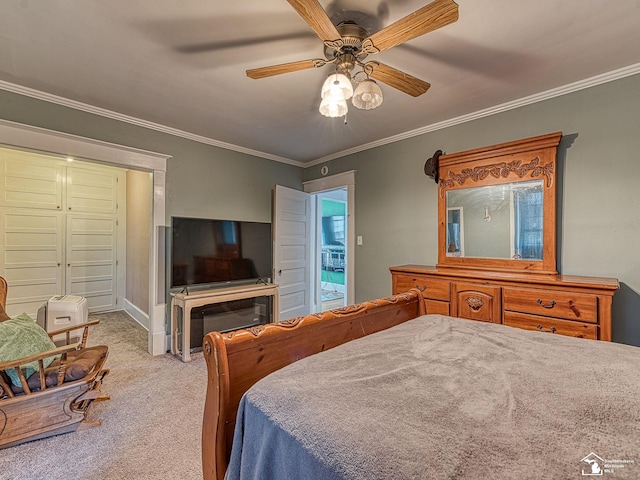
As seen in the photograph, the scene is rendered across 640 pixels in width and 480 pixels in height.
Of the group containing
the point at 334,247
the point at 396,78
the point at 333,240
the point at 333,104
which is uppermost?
the point at 396,78

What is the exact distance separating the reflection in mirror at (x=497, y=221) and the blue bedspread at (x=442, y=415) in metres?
1.43

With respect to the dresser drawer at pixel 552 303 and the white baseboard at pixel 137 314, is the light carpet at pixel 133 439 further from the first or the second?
the dresser drawer at pixel 552 303

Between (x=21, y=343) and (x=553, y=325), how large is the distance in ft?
11.3

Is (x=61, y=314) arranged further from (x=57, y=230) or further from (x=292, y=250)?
(x=292, y=250)

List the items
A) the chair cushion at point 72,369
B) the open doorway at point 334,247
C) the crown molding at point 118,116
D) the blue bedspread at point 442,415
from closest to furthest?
the blue bedspread at point 442,415 → the chair cushion at point 72,369 → the crown molding at point 118,116 → the open doorway at point 334,247

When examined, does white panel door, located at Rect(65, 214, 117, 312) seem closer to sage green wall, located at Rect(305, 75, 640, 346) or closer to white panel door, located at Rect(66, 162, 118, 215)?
white panel door, located at Rect(66, 162, 118, 215)

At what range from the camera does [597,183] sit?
90.0 inches

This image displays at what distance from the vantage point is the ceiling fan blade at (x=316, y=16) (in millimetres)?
1180

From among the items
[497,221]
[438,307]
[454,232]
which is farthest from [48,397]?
[497,221]

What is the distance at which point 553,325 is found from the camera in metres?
2.07

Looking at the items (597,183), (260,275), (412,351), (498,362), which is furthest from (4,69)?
(597,183)

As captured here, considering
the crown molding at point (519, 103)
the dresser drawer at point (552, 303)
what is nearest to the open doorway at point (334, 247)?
the crown molding at point (519, 103)

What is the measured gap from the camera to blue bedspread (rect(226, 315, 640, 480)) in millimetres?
667

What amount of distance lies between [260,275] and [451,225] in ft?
7.86
